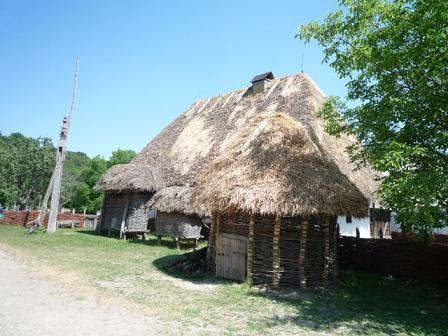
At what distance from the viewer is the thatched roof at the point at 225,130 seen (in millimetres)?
16453

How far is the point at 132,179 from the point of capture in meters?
20.9

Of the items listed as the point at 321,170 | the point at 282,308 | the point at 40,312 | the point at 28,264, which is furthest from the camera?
the point at 28,264

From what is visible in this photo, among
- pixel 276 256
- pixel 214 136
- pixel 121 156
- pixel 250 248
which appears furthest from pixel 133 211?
pixel 121 156

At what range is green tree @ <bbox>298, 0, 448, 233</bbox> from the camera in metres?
8.20

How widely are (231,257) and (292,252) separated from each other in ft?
6.97

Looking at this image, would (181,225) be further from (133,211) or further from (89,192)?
(89,192)

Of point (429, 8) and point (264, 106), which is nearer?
point (429, 8)

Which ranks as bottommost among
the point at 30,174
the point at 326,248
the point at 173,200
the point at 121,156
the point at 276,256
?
the point at 276,256

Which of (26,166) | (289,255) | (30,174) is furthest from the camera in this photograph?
(30,174)

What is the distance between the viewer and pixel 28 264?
12688 mm

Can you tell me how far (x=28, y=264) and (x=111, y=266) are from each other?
287 cm

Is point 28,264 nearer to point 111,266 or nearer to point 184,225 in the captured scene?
point 111,266

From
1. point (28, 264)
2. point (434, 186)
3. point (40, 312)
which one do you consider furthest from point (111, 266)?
point (434, 186)

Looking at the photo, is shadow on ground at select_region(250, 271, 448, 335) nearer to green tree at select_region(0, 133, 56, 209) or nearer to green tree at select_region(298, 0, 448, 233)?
green tree at select_region(298, 0, 448, 233)
